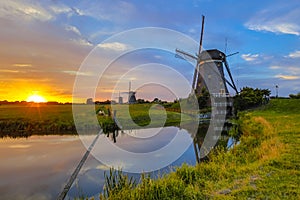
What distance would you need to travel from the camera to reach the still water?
718 centimetres

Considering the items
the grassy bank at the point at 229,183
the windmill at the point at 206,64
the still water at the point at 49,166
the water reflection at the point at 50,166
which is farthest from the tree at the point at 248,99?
the grassy bank at the point at 229,183

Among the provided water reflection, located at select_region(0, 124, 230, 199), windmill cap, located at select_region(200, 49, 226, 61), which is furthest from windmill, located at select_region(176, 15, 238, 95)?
water reflection, located at select_region(0, 124, 230, 199)

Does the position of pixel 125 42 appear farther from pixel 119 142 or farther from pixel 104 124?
pixel 104 124

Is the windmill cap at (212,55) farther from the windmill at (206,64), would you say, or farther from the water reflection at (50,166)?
the water reflection at (50,166)

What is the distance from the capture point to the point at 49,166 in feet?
32.3

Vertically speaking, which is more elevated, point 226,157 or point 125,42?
point 125,42

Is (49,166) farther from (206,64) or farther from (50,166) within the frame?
(206,64)

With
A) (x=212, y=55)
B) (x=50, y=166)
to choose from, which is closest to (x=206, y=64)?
(x=212, y=55)

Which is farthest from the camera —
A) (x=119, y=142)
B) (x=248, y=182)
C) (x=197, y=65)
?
(x=197, y=65)

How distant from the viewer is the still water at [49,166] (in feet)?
23.6

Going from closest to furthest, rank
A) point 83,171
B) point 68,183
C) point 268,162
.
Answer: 1. point 268,162
2. point 68,183
3. point 83,171

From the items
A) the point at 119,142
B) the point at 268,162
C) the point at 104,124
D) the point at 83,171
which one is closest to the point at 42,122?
the point at 104,124

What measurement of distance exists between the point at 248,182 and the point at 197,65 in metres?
31.4

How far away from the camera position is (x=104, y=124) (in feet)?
68.5
